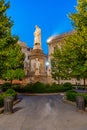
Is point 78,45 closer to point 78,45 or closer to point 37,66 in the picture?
point 78,45

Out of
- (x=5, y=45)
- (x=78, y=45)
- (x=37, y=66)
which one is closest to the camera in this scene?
(x=78, y=45)

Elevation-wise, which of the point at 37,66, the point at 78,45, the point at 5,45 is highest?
the point at 37,66

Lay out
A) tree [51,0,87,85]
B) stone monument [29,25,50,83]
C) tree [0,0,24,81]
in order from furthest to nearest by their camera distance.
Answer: stone monument [29,25,50,83]
tree [0,0,24,81]
tree [51,0,87,85]

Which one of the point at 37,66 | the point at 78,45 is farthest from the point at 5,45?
the point at 37,66

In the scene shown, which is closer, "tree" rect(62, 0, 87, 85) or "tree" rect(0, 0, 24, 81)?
"tree" rect(62, 0, 87, 85)

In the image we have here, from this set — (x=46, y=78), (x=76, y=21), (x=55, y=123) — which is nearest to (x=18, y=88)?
(x=46, y=78)

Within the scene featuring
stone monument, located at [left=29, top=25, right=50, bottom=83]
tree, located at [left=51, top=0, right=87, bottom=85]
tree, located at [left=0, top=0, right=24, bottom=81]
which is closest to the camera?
tree, located at [left=51, top=0, right=87, bottom=85]

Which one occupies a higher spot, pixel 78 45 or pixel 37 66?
pixel 37 66

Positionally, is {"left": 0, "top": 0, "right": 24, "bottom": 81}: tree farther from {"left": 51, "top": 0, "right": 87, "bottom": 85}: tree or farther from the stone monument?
the stone monument

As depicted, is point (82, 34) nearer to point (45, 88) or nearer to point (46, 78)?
point (45, 88)

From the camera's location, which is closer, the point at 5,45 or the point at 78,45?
the point at 78,45

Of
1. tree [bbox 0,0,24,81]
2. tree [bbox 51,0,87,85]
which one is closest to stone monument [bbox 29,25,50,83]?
tree [bbox 0,0,24,81]

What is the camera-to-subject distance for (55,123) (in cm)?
1275

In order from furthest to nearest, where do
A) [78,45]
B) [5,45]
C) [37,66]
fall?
[37,66]
[5,45]
[78,45]
